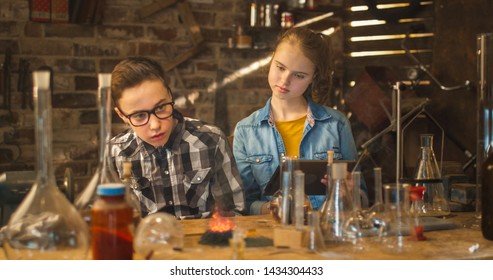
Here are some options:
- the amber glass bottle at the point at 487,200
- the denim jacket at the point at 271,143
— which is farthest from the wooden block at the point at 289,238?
the denim jacket at the point at 271,143

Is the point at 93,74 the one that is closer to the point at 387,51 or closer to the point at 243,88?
the point at 243,88

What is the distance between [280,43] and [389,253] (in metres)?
1.19

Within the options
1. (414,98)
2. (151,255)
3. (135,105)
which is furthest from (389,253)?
(414,98)

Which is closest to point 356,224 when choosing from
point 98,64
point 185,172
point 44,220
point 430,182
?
point 430,182

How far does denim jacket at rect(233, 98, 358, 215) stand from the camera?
2.31m

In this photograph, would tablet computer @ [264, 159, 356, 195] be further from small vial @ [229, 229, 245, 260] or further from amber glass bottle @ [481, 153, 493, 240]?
small vial @ [229, 229, 245, 260]

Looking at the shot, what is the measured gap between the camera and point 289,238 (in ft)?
4.42

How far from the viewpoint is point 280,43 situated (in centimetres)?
238

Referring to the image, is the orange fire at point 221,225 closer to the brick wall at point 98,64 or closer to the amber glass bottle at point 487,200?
the amber glass bottle at point 487,200

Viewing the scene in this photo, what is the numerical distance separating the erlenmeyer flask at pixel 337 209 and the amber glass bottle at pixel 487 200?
30 cm

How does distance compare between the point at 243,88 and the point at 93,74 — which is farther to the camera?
the point at 243,88

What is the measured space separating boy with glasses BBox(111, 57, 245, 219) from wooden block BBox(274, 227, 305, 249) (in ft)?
2.34

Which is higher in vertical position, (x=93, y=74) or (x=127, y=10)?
(x=127, y=10)

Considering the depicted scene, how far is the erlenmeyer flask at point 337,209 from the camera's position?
1421 millimetres
